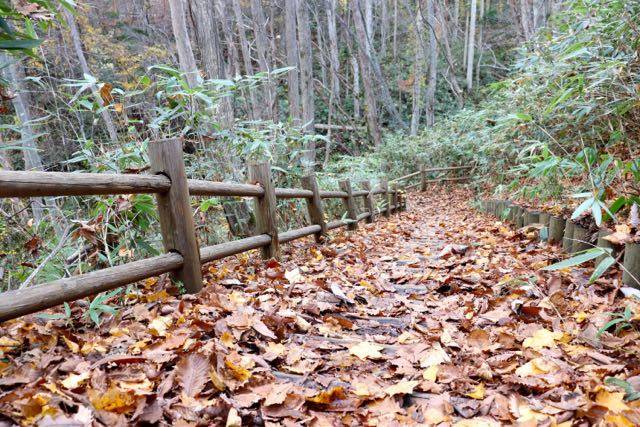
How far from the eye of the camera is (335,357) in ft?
5.73

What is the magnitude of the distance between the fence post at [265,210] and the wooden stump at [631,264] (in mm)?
2368

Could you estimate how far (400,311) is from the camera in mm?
2396

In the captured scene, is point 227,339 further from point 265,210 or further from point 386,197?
point 386,197

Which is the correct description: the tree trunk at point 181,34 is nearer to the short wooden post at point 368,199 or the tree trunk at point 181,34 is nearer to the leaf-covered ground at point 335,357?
the short wooden post at point 368,199

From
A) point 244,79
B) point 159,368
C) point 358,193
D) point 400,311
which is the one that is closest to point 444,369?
point 400,311

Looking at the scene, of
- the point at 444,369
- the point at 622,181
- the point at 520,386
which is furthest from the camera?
the point at 622,181

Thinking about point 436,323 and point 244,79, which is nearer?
point 436,323

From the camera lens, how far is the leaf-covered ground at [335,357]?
48.9 inches

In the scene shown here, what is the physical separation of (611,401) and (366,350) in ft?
2.79

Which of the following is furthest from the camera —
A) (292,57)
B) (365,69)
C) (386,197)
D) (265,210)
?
(365,69)

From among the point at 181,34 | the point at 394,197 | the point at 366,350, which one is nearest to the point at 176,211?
the point at 366,350

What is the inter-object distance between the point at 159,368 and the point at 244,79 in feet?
10.5

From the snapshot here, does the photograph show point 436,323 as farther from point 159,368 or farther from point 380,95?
point 380,95

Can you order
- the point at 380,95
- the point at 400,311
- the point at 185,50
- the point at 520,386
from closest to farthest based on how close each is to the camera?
the point at 520,386, the point at 400,311, the point at 185,50, the point at 380,95
